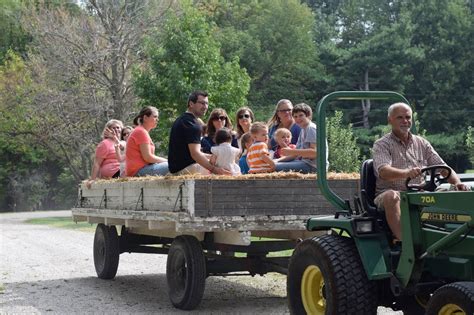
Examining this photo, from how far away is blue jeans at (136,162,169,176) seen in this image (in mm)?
10547

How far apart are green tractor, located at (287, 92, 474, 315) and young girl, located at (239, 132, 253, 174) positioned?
317 centimetres

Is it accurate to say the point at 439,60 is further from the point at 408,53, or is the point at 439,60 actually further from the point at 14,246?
the point at 14,246

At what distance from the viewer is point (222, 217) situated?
328 inches

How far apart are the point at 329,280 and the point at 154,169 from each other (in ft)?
14.7

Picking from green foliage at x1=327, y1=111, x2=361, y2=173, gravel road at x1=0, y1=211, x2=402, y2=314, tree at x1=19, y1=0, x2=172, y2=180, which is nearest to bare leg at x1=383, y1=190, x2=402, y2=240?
gravel road at x1=0, y1=211, x2=402, y2=314

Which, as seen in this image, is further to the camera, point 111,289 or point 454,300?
point 111,289

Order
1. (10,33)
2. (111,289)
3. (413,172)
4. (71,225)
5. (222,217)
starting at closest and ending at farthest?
(413,172), (222,217), (111,289), (71,225), (10,33)

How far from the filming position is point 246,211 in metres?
8.42

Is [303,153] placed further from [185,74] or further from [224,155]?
[185,74]

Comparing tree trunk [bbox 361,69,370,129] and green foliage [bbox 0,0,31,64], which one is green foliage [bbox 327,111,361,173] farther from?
green foliage [bbox 0,0,31,64]

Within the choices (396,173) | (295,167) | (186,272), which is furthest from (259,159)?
(396,173)

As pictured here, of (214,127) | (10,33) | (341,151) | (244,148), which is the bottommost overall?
(244,148)

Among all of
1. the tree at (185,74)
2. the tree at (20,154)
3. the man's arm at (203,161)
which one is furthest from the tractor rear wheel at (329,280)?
the tree at (20,154)

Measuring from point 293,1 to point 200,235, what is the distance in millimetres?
60638
